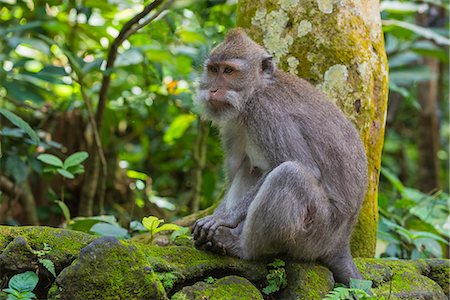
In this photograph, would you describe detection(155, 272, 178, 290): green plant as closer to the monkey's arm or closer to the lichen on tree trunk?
the monkey's arm

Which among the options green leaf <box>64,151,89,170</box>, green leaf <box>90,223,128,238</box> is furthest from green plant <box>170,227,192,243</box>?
green leaf <box>64,151,89,170</box>

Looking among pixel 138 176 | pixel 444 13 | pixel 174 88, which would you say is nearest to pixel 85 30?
pixel 174 88

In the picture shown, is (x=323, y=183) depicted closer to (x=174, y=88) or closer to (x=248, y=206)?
(x=248, y=206)

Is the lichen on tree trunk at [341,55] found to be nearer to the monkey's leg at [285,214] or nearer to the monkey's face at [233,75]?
the monkey's face at [233,75]

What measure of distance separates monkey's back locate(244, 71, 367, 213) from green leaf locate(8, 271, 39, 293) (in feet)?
5.92

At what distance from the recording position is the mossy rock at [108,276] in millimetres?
3439

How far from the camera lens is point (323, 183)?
453 centimetres

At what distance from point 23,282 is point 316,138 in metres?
2.22

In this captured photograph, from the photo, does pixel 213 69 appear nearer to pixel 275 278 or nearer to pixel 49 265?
pixel 275 278

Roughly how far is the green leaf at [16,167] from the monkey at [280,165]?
2296 mm

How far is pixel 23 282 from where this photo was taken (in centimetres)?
347

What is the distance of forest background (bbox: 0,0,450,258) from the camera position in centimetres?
625

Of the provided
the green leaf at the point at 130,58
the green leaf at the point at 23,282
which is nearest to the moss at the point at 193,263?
the green leaf at the point at 23,282

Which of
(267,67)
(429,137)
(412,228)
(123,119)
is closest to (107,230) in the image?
(267,67)
